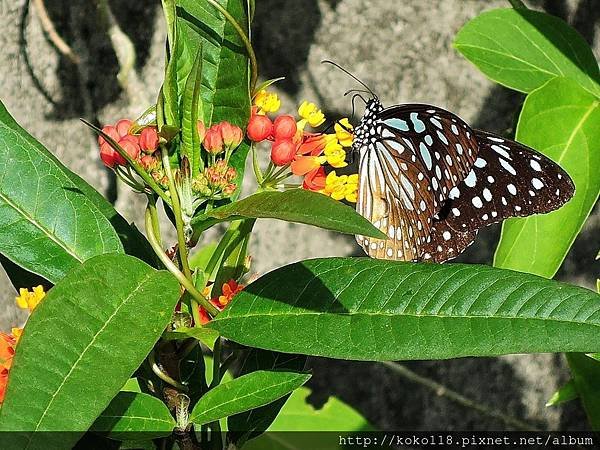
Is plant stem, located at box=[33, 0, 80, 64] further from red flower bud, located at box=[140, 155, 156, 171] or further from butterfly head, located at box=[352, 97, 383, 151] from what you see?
red flower bud, located at box=[140, 155, 156, 171]

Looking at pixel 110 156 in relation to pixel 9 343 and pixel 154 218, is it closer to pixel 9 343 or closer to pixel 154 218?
pixel 154 218

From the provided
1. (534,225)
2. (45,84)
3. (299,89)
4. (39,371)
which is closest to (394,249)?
(534,225)

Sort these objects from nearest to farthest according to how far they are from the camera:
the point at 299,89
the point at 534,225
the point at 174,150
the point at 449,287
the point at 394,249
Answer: the point at 449,287 < the point at 174,150 < the point at 534,225 < the point at 394,249 < the point at 299,89

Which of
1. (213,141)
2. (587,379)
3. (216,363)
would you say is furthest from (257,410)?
(587,379)

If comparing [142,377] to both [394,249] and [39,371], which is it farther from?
[394,249]

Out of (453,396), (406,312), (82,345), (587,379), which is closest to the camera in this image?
(82,345)
